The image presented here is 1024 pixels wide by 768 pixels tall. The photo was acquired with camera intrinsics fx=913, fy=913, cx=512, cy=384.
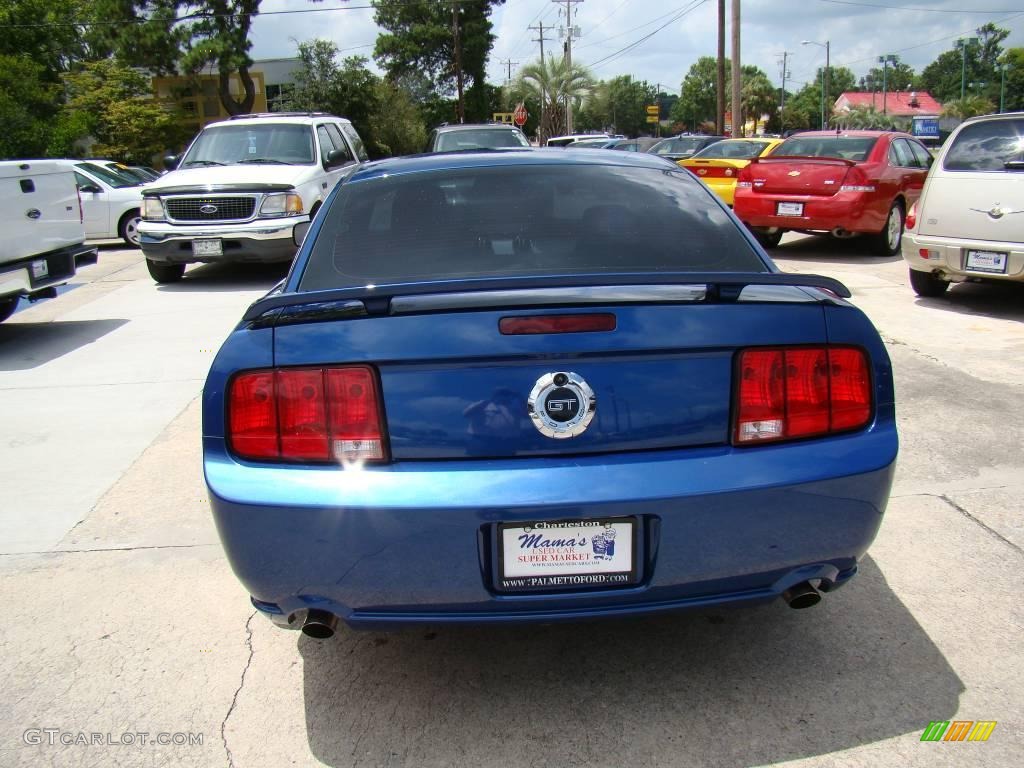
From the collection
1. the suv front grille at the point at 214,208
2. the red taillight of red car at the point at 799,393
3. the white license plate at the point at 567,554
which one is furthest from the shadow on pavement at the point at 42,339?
the red taillight of red car at the point at 799,393

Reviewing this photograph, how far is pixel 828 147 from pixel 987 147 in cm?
393

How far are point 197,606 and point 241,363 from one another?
135 cm

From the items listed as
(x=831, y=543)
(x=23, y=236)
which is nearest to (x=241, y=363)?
(x=831, y=543)

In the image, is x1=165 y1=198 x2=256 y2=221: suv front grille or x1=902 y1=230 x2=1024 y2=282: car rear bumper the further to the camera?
x1=165 y1=198 x2=256 y2=221: suv front grille

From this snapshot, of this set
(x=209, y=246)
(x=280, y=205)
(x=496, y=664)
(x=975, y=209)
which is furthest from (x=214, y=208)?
(x=496, y=664)

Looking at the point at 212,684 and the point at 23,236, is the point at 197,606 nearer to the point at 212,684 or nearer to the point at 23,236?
the point at 212,684

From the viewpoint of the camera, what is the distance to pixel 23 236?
7598 millimetres

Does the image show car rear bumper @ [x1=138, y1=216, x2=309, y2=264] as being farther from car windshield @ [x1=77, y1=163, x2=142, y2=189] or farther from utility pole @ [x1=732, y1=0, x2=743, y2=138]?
utility pole @ [x1=732, y1=0, x2=743, y2=138]

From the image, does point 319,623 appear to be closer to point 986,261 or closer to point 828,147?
point 986,261

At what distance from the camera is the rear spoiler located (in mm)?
Result: 2385

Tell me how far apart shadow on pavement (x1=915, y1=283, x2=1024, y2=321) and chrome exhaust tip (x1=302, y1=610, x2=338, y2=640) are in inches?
286

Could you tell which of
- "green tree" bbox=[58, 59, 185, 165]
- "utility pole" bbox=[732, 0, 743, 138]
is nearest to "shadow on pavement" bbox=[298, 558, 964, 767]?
"utility pole" bbox=[732, 0, 743, 138]

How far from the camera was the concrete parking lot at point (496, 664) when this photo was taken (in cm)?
255

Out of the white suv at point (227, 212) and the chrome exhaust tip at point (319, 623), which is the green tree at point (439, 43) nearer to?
the white suv at point (227, 212)
